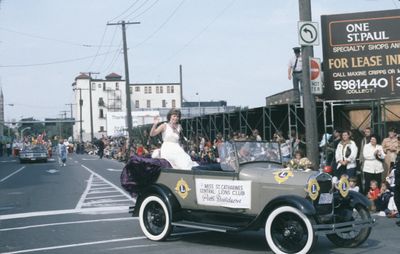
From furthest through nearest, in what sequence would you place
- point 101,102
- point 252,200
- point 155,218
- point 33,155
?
1. point 101,102
2. point 33,155
3. point 155,218
4. point 252,200

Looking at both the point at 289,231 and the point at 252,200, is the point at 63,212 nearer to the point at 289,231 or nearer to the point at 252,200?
the point at 252,200

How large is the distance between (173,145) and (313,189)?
2.84m

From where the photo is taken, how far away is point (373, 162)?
45.2 ft

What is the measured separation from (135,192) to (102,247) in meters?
1.33

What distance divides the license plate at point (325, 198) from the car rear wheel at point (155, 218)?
2493mm

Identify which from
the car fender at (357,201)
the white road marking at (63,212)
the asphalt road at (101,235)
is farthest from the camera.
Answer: the white road marking at (63,212)

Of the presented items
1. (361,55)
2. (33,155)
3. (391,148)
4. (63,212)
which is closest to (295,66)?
(361,55)

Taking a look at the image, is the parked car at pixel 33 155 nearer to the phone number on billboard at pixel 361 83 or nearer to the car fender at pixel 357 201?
the phone number on billboard at pixel 361 83

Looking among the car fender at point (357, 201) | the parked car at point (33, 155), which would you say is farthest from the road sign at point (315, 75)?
the parked car at point (33, 155)

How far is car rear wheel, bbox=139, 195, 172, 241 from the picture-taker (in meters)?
9.56

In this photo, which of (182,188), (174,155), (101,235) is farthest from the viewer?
(101,235)

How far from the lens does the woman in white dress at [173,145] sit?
9977 millimetres

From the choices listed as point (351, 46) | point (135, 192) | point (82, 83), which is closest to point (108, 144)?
point (351, 46)

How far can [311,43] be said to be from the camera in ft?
44.0
